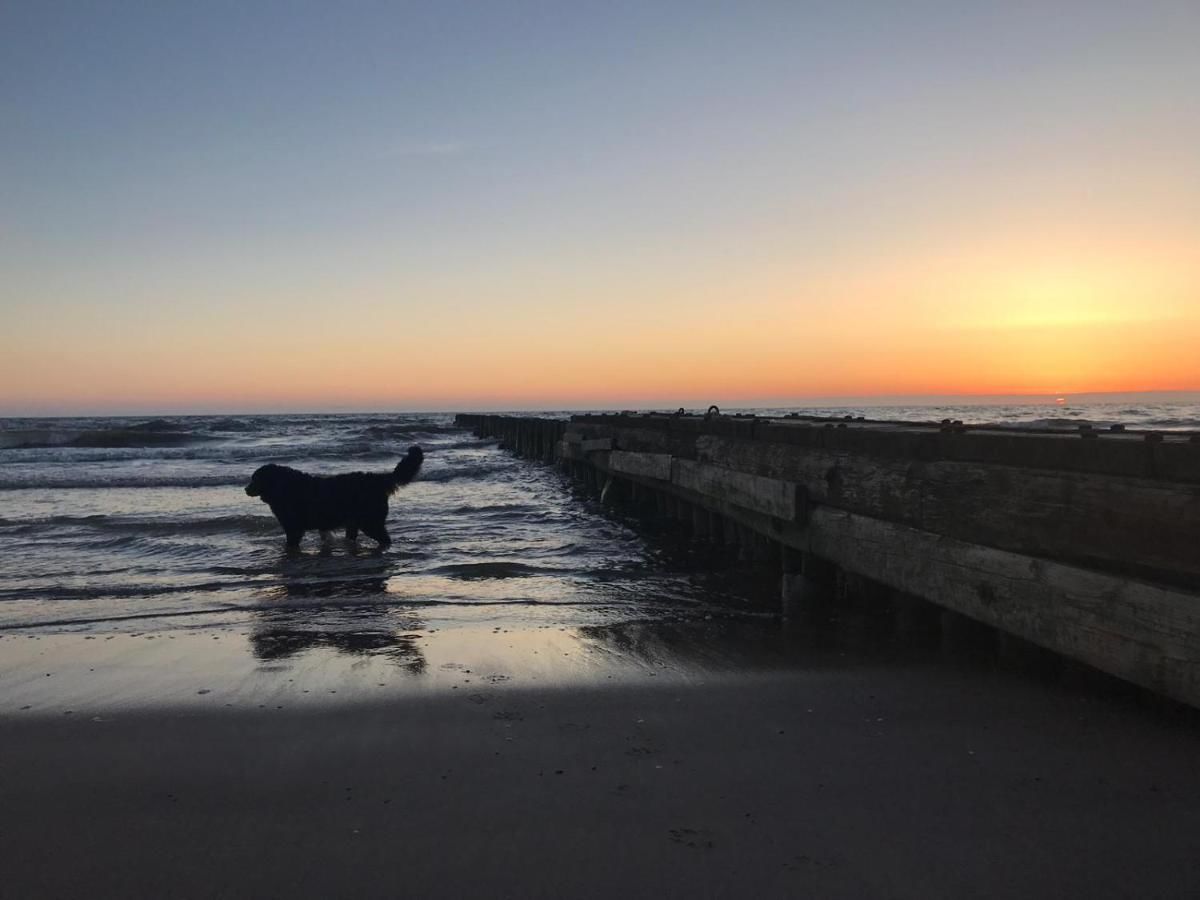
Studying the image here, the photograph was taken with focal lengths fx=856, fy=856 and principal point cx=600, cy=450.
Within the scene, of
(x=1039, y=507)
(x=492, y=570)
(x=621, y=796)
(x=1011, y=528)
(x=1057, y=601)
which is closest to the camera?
(x=621, y=796)

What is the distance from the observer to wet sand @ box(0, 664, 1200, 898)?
2650 mm

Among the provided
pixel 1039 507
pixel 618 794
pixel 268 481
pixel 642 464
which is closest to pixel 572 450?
pixel 642 464

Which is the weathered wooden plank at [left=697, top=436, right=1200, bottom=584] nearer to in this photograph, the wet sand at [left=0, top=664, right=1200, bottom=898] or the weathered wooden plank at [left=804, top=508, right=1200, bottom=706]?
the weathered wooden plank at [left=804, top=508, right=1200, bottom=706]

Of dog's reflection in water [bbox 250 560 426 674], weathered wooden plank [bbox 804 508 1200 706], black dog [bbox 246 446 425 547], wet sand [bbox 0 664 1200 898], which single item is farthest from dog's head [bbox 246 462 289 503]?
weathered wooden plank [bbox 804 508 1200 706]

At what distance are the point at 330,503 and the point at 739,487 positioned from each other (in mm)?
5830

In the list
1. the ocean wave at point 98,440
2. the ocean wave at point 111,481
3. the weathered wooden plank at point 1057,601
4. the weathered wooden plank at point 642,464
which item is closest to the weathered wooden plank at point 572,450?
the weathered wooden plank at point 642,464

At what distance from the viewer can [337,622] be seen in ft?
22.4

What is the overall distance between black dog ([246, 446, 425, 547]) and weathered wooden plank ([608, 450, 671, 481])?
2745mm

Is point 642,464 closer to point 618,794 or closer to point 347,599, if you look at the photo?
point 347,599

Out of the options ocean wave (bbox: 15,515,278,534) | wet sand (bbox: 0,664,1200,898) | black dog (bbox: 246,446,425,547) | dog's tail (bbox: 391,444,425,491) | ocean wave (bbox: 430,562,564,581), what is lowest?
ocean wave (bbox: 430,562,564,581)

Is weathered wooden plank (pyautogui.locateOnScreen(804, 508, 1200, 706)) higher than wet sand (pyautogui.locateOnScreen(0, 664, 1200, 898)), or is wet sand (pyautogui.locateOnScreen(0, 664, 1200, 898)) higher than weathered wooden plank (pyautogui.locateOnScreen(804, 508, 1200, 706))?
weathered wooden plank (pyautogui.locateOnScreen(804, 508, 1200, 706))

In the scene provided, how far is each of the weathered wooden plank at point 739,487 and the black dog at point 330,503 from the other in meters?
3.77

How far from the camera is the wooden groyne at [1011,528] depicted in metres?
3.37

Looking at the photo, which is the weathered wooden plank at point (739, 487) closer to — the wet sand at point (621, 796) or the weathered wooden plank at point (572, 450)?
the wet sand at point (621, 796)
